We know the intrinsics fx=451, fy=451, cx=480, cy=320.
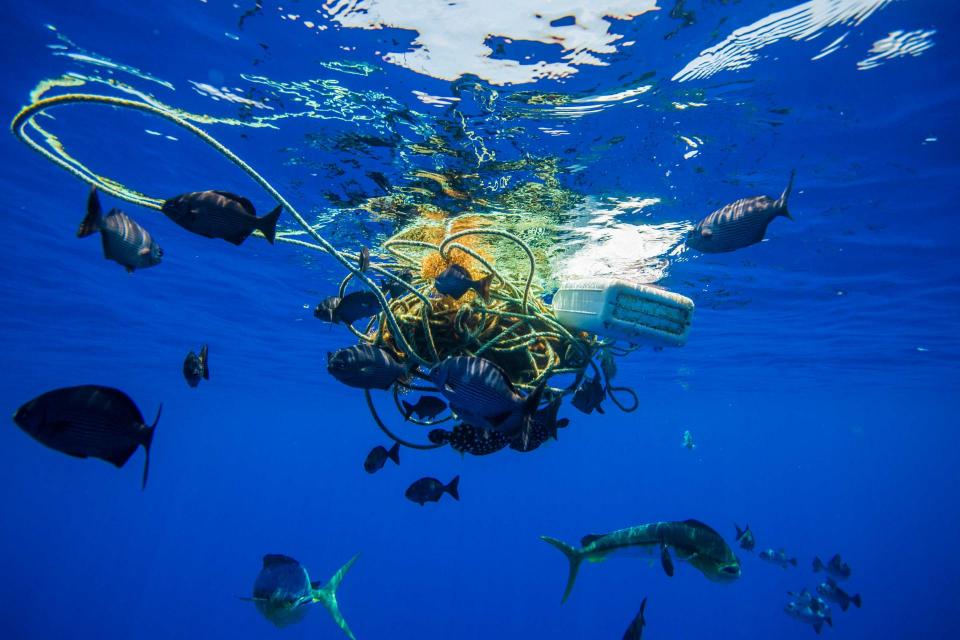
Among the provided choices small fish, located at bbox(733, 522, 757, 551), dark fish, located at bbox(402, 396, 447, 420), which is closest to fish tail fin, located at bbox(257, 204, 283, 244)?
dark fish, located at bbox(402, 396, 447, 420)

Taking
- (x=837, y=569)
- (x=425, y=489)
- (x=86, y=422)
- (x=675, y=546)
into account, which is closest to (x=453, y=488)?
(x=425, y=489)

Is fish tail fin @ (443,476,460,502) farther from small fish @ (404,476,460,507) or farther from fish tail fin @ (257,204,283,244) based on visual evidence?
fish tail fin @ (257,204,283,244)

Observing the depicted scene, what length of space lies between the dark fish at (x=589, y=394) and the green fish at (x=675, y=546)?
4.31ft

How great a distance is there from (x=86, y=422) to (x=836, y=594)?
→ 1779 centimetres

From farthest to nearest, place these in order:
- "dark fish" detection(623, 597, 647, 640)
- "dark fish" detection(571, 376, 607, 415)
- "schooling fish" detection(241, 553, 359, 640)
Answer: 1. "schooling fish" detection(241, 553, 359, 640)
2. "dark fish" detection(623, 597, 647, 640)
3. "dark fish" detection(571, 376, 607, 415)

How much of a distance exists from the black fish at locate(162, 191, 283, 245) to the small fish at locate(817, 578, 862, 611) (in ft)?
56.2

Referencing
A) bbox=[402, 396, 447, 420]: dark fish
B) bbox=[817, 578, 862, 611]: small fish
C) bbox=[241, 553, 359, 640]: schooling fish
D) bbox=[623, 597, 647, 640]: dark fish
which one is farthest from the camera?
bbox=[817, 578, 862, 611]: small fish

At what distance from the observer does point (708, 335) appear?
23031 mm

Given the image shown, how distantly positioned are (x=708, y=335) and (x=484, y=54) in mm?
20707

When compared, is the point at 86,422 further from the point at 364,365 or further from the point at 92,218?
the point at 364,365

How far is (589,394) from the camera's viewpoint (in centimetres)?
489

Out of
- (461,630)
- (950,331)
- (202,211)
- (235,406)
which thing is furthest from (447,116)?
(461,630)

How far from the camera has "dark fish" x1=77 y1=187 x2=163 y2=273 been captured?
289cm

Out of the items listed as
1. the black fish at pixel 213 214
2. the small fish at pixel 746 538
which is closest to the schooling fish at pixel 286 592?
the black fish at pixel 213 214
